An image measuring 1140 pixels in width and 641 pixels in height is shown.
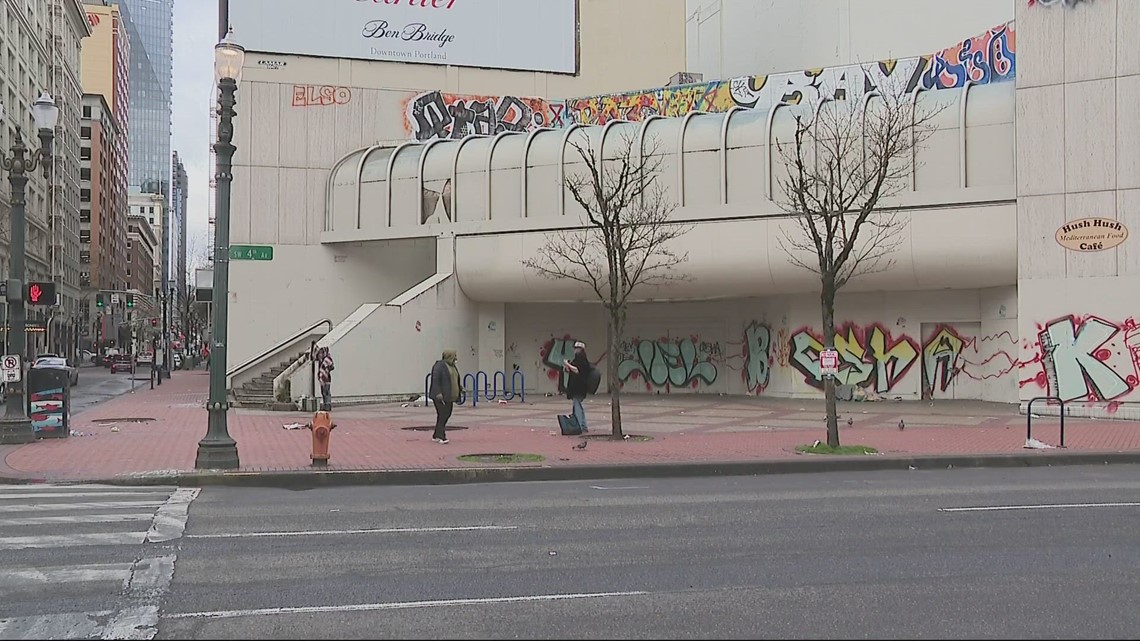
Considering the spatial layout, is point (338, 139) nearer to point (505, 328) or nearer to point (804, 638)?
point (505, 328)

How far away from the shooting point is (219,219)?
1398 centimetres

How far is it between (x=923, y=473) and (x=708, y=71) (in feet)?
96.7

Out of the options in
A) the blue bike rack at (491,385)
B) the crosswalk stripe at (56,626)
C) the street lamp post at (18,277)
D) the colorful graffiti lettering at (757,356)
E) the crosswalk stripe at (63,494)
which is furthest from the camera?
the colorful graffiti lettering at (757,356)

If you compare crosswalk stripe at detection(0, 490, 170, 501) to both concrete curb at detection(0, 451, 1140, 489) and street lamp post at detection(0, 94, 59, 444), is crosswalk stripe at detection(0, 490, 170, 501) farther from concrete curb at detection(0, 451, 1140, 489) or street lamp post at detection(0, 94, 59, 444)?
street lamp post at detection(0, 94, 59, 444)

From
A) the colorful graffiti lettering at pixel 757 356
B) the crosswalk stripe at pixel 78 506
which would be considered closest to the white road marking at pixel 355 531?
the crosswalk stripe at pixel 78 506

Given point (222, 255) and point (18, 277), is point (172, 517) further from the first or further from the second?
point (18, 277)

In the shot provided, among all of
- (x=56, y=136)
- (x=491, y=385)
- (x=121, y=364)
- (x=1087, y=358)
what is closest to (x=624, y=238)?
(x=491, y=385)

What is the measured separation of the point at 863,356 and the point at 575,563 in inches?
777

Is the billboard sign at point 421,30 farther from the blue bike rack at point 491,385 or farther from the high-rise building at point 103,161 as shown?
the high-rise building at point 103,161

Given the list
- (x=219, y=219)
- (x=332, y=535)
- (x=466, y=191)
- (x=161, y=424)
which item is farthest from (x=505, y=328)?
(x=332, y=535)

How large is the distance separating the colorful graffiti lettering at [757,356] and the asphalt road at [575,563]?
15.4 metres

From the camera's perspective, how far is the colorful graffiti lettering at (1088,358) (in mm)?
20422

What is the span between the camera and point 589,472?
13891mm

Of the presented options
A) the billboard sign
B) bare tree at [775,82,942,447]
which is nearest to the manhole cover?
bare tree at [775,82,942,447]
